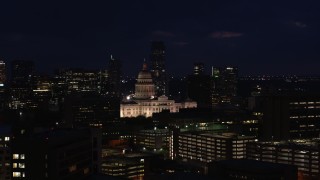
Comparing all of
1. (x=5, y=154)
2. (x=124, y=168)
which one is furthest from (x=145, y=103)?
(x=5, y=154)

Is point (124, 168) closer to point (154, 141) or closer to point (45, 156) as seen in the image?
point (45, 156)

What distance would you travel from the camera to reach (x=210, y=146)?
7725cm

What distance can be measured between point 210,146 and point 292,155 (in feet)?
49.7

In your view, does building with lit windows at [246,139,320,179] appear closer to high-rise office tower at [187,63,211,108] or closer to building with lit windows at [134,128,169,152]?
building with lit windows at [134,128,169,152]

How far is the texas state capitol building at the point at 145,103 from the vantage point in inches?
5288

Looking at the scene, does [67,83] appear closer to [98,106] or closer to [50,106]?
[50,106]

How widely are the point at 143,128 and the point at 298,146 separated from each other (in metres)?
38.3

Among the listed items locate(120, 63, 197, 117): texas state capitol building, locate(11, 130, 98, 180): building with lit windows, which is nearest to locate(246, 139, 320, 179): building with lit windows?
locate(11, 130, 98, 180): building with lit windows

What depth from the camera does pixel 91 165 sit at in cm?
4872

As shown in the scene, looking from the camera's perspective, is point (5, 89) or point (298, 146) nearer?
point (298, 146)

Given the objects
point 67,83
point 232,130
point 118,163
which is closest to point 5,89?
point 67,83

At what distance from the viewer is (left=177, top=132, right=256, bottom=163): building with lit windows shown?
74562 millimetres

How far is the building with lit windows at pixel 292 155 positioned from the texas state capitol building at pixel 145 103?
65.8 metres

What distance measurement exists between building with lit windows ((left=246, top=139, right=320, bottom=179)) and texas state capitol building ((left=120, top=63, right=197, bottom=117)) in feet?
216
